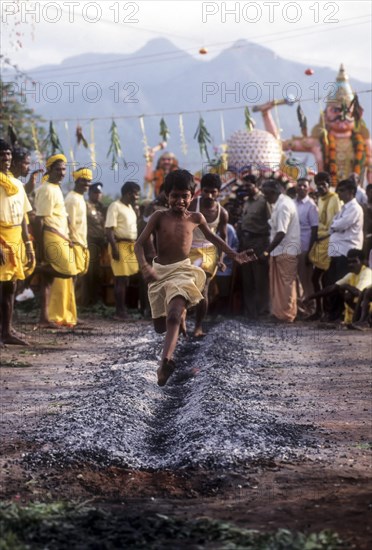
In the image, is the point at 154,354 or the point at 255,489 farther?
the point at 154,354

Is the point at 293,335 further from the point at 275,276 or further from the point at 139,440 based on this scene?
the point at 139,440

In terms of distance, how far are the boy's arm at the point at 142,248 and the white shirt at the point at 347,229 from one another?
21.2ft

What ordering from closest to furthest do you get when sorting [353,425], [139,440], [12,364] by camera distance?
1. [139,440]
2. [353,425]
3. [12,364]

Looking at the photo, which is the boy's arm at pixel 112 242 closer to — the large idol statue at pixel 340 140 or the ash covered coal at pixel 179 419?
the ash covered coal at pixel 179 419

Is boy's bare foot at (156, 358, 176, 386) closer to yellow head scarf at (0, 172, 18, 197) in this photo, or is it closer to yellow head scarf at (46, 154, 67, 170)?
yellow head scarf at (0, 172, 18, 197)

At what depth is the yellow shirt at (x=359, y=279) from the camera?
13883 millimetres

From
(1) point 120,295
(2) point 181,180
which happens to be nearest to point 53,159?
(1) point 120,295

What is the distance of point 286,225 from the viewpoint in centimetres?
1488

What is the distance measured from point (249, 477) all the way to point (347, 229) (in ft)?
30.1

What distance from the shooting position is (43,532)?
4453 mm

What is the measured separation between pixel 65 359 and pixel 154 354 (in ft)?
3.11

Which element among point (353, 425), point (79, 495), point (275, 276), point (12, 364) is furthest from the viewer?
point (275, 276)

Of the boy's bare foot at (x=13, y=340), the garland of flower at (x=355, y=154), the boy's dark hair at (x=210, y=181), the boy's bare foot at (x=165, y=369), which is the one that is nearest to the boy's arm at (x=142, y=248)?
the boy's bare foot at (x=165, y=369)

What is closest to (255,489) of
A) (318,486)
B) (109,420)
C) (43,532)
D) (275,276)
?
(318,486)
